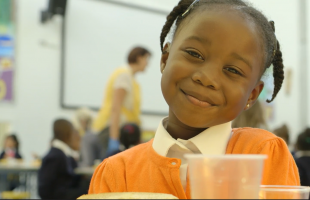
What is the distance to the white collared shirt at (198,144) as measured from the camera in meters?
0.86

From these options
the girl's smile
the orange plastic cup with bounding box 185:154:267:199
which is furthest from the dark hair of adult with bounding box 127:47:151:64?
the orange plastic cup with bounding box 185:154:267:199

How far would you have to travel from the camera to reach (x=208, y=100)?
2.59ft

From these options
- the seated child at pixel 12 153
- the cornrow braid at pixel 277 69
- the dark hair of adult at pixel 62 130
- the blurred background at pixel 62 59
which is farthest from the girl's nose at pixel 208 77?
the blurred background at pixel 62 59

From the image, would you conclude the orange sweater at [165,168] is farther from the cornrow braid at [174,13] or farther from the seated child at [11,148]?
the seated child at [11,148]

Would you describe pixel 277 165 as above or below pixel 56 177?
above

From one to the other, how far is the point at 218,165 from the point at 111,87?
3156mm

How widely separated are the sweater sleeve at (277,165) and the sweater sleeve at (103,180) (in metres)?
0.32

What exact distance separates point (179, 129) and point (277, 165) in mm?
253

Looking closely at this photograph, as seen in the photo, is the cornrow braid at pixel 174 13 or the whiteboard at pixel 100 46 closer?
the cornrow braid at pixel 174 13

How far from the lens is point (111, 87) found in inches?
140

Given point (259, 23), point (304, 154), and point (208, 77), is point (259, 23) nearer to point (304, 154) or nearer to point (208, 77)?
point (208, 77)

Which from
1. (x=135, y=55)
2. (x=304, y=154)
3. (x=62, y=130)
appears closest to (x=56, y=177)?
(x=62, y=130)

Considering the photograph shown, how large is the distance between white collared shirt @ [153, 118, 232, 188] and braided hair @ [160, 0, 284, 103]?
172 millimetres

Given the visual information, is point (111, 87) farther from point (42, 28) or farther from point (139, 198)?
point (42, 28)
